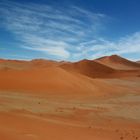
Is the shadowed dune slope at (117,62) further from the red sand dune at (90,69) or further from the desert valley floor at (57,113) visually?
the desert valley floor at (57,113)

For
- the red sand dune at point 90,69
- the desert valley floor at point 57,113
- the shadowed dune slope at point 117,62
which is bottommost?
the desert valley floor at point 57,113

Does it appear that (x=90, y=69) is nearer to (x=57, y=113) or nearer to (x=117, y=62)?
(x=117, y=62)

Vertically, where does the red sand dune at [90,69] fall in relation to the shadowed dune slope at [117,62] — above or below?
below

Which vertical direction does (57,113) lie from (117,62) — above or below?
below

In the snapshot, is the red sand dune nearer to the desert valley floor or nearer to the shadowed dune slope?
the shadowed dune slope

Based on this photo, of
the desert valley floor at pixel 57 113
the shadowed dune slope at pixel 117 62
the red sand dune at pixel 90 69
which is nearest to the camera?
the desert valley floor at pixel 57 113

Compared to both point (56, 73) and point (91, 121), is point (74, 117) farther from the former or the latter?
point (56, 73)

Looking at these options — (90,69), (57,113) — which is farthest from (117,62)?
(57,113)

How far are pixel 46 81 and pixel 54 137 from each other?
1751cm

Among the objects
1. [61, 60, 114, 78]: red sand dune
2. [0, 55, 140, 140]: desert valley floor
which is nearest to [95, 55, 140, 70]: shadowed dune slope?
[61, 60, 114, 78]: red sand dune

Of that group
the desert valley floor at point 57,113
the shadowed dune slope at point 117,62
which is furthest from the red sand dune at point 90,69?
the desert valley floor at point 57,113

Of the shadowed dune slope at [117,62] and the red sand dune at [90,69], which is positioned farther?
the shadowed dune slope at [117,62]

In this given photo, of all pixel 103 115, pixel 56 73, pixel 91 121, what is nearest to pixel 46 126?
pixel 91 121

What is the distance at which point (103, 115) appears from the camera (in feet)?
44.8
